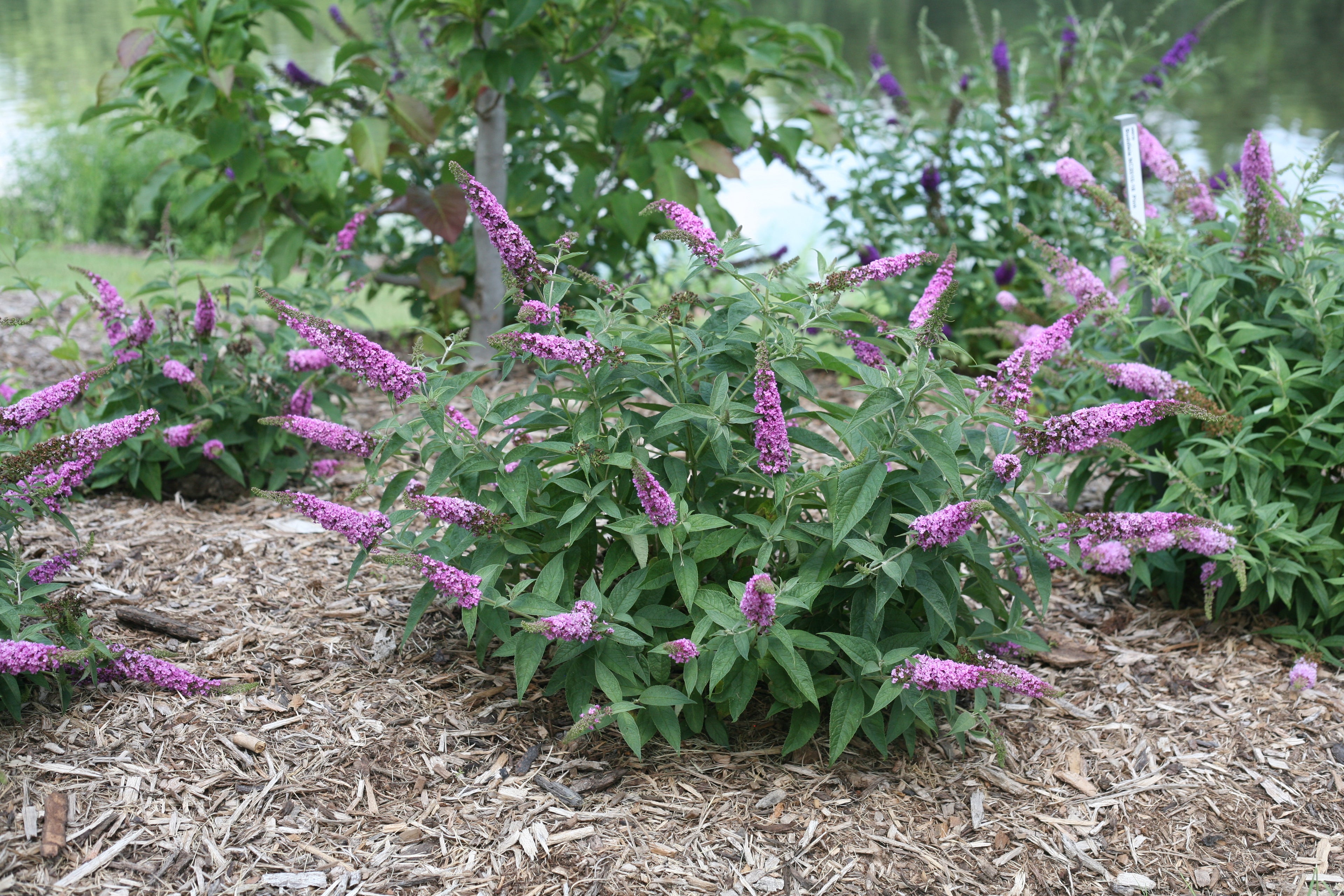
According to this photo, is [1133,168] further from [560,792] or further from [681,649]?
[560,792]

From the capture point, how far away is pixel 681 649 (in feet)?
6.91

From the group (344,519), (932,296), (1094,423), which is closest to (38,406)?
(344,519)

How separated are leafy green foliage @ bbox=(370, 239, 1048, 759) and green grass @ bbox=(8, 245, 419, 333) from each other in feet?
14.5

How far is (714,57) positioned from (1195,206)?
7.70 ft

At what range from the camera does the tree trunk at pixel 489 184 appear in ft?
16.9

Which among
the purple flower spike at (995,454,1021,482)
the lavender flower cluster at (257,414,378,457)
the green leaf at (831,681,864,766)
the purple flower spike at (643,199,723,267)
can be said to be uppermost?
the purple flower spike at (643,199,723,267)

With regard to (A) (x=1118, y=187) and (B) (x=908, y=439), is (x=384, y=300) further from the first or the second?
(B) (x=908, y=439)

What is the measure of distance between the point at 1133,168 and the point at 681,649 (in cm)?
253

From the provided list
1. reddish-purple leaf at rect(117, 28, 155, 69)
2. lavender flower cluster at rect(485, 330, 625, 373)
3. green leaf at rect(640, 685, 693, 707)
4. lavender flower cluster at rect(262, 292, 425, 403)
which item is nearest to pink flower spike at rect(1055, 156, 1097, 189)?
lavender flower cluster at rect(485, 330, 625, 373)

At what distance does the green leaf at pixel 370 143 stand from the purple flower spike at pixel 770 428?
2967mm

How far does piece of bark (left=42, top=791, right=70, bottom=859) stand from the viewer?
6.86 feet

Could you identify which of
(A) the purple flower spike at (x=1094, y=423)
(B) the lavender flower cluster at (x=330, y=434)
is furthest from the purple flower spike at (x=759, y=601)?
(B) the lavender flower cluster at (x=330, y=434)

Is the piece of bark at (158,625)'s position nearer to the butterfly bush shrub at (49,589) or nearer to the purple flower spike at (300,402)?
the butterfly bush shrub at (49,589)

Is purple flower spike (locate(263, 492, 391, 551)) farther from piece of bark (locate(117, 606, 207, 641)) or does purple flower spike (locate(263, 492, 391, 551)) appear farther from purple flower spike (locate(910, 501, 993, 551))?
purple flower spike (locate(910, 501, 993, 551))
